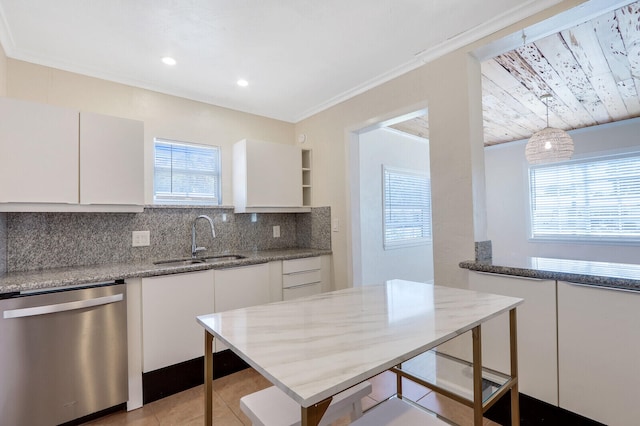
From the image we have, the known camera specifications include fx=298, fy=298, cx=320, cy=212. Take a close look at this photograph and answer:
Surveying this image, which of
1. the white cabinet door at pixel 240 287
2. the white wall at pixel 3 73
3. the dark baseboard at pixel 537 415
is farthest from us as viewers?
the white cabinet door at pixel 240 287

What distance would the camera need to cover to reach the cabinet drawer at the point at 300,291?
9.26 ft

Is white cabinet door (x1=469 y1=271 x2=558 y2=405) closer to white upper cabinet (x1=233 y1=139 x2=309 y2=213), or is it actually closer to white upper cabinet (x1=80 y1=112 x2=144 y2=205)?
white upper cabinet (x1=233 y1=139 x2=309 y2=213)

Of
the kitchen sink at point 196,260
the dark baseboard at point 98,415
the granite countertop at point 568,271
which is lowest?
the dark baseboard at point 98,415

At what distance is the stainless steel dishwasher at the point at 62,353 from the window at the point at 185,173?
1.08 metres

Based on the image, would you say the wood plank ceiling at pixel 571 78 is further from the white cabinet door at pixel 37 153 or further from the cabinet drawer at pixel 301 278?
the white cabinet door at pixel 37 153

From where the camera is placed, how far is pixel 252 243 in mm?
3232

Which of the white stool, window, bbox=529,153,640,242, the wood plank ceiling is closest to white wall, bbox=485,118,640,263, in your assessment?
window, bbox=529,153,640,242

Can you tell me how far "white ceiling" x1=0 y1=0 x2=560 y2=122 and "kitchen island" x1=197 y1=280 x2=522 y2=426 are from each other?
5.39 ft

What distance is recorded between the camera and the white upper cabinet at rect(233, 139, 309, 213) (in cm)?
293

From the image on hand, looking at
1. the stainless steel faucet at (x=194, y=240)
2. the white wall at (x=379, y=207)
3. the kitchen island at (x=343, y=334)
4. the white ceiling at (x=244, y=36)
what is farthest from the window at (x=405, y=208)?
the kitchen island at (x=343, y=334)

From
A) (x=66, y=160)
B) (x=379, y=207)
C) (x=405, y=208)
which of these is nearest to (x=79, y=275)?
(x=66, y=160)

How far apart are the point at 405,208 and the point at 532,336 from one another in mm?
2932

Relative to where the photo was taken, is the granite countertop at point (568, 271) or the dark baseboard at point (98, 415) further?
the dark baseboard at point (98, 415)

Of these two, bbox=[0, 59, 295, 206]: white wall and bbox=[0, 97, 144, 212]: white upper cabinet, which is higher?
bbox=[0, 59, 295, 206]: white wall
